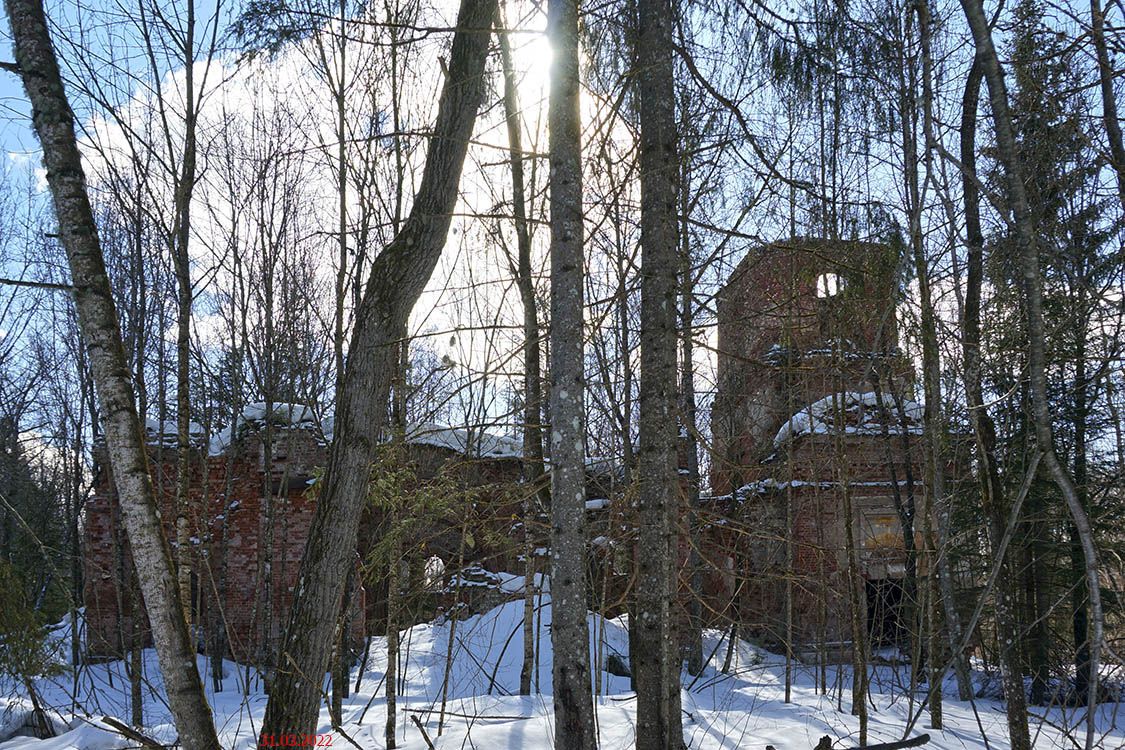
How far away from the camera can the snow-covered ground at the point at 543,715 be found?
702cm

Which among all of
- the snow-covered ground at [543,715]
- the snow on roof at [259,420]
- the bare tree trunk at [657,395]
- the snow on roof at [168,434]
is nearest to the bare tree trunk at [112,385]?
the snow-covered ground at [543,715]

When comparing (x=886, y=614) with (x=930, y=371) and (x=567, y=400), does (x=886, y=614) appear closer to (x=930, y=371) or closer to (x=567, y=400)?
(x=930, y=371)

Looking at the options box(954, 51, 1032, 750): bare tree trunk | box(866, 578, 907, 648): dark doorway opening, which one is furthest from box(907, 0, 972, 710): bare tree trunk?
box(866, 578, 907, 648): dark doorway opening

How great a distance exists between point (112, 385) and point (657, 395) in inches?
120

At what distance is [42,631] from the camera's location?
364 inches

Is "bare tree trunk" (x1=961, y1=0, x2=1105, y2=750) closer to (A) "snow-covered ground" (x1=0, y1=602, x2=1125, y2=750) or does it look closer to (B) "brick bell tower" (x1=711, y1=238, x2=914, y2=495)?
(B) "brick bell tower" (x1=711, y1=238, x2=914, y2=495)

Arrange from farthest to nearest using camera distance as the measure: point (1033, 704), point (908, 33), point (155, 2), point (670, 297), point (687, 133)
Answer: point (1033, 704) → point (155, 2) → point (687, 133) → point (908, 33) → point (670, 297)

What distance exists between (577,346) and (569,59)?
1.55 m

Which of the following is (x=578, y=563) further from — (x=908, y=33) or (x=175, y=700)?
(x=908, y=33)

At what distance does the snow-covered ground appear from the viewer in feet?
23.0

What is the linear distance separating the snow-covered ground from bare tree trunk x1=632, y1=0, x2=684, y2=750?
1390 millimetres

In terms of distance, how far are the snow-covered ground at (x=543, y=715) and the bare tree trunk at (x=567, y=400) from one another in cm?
208

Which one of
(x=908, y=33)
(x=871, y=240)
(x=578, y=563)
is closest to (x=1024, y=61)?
(x=908, y=33)

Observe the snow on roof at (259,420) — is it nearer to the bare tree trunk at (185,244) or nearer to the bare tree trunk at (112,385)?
→ the bare tree trunk at (185,244)
